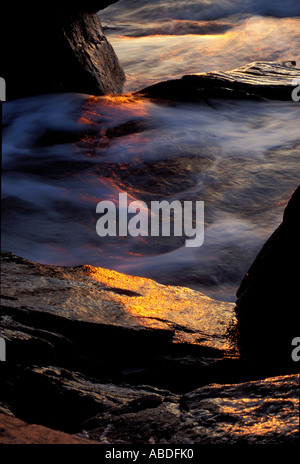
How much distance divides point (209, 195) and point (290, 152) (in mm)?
1418

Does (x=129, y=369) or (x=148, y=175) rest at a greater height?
(x=148, y=175)

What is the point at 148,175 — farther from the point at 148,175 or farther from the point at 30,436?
the point at 30,436

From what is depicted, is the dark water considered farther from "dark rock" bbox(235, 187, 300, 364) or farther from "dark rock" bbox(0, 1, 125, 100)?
"dark rock" bbox(235, 187, 300, 364)

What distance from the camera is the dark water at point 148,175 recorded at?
4.36m

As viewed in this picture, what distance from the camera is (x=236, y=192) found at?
536cm

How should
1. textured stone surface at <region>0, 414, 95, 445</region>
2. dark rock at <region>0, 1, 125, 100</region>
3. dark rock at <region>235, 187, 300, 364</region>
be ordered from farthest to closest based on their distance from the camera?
dark rock at <region>0, 1, 125, 100</region>
dark rock at <region>235, 187, 300, 364</region>
textured stone surface at <region>0, 414, 95, 445</region>

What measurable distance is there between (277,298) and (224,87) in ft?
17.2

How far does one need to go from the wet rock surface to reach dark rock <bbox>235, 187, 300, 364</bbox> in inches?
4.1

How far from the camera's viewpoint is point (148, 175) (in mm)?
Result: 5719

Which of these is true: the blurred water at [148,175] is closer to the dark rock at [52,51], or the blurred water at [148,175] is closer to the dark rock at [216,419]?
the dark rock at [52,51]

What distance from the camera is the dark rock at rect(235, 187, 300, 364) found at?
257 centimetres

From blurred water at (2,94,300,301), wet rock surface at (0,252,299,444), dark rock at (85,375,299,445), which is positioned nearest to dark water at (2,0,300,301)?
blurred water at (2,94,300,301)

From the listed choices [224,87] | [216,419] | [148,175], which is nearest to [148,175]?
[148,175]

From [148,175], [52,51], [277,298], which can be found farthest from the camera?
[52,51]
